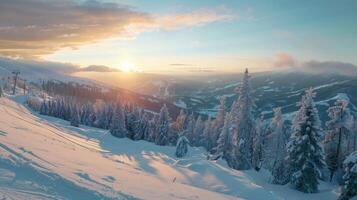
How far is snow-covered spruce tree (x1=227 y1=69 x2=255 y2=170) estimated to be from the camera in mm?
41031

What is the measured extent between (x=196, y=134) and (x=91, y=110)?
1528 inches

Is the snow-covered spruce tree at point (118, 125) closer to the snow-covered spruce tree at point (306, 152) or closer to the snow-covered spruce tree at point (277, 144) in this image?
the snow-covered spruce tree at point (277, 144)

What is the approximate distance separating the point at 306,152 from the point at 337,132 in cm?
919

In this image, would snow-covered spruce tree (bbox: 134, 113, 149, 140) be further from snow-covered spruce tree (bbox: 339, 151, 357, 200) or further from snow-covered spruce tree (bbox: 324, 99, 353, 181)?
snow-covered spruce tree (bbox: 339, 151, 357, 200)

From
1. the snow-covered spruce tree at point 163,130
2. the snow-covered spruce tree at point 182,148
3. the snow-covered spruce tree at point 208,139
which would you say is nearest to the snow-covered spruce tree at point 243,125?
the snow-covered spruce tree at point 182,148

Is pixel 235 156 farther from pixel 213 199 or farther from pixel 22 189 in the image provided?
pixel 22 189

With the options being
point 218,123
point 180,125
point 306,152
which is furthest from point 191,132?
point 306,152

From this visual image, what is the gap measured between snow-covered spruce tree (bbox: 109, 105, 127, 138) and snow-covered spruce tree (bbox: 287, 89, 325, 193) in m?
44.8

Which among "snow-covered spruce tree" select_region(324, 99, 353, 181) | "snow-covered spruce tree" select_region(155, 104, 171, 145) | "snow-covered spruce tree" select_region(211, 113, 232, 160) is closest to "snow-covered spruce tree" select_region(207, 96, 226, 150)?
"snow-covered spruce tree" select_region(155, 104, 171, 145)

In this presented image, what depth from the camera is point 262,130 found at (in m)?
55.5

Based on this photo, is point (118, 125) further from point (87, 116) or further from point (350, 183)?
point (350, 183)

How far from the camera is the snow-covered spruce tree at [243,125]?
Answer: 1615 inches

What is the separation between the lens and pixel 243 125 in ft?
135

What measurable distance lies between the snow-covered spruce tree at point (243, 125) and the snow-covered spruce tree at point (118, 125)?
1398 inches
